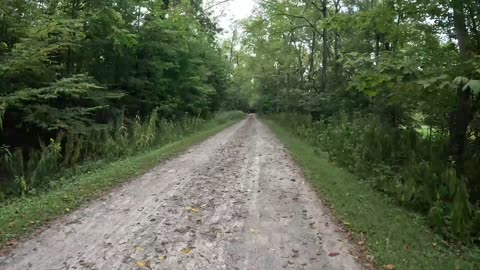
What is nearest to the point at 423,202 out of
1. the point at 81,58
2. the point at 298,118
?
the point at 81,58

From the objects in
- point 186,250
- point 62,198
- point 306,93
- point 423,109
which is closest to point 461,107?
point 423,109

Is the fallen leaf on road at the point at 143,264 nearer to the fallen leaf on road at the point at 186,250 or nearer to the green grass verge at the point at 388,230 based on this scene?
the fallen leaf on road at the point at 186,250

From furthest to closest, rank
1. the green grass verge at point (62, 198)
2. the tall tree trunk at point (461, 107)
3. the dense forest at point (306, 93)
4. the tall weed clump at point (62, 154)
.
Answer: the tall weed clump at point (62, 154) → the tall tree trunk at point (461, 107) → the dense forest at point (306, 93) → the green grass verge at point (62, 198)

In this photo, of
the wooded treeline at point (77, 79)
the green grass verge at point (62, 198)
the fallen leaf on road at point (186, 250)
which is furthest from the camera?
the wooded treeline at point (77, 79)

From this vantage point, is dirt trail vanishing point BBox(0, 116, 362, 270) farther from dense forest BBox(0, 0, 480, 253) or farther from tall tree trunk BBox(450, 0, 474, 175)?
tall tree trunk BBox(450, 0, 474, 175)

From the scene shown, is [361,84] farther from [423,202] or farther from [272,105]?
[272,105]

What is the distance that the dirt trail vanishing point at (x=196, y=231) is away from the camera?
456 centimetres

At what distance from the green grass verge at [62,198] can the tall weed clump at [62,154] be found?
0.74 m

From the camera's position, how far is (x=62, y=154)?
11.6m

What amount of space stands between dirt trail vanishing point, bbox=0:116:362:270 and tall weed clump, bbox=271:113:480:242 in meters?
1.62

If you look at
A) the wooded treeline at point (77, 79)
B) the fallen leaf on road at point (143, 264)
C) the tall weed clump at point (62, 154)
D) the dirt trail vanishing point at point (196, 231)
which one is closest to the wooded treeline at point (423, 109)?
the dirt trail vanishing point at point (196, 231)

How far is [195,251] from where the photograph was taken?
4.82 m

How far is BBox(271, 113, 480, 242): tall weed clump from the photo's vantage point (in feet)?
18.3

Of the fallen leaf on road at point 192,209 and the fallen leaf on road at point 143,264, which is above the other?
the fallen leaf on road at point 192,209
